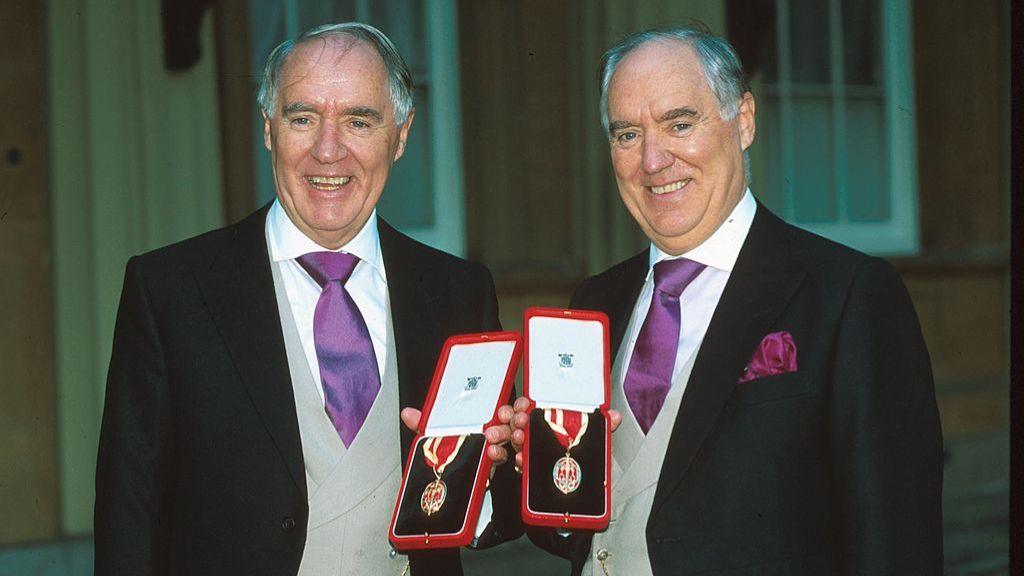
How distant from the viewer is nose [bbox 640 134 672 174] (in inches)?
87.9

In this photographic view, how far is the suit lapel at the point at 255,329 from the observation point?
2205mm

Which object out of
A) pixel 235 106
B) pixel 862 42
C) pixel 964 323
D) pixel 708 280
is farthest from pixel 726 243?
pixel 964 323

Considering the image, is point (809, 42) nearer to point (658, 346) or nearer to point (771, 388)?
point (658, 346)

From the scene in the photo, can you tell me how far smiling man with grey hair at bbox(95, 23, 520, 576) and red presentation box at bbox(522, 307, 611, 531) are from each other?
91mm

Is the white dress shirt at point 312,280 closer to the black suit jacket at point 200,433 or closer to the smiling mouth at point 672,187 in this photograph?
the black suit jacket at point 200,433

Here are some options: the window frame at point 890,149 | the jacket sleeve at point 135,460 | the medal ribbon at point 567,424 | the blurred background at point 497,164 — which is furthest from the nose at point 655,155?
the window frame at point 890,149

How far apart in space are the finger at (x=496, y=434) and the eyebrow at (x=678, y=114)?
71cm

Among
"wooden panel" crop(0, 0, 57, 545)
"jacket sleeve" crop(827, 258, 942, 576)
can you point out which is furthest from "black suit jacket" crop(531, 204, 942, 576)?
"wooden panel" crop(0, 0, 57, 545)

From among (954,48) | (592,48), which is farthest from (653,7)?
(954,48)

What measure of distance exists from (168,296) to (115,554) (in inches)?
21.0

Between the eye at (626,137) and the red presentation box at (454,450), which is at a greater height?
the eye at (626,137)

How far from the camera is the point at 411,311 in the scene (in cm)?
241

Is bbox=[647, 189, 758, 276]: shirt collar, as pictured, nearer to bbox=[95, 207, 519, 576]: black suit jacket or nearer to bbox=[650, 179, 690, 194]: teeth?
bbox=[650, 179, 690, 194]: teeth

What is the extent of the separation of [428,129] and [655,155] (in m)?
3.41
